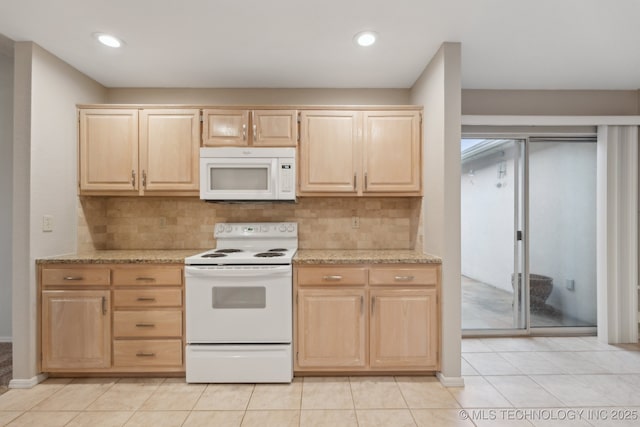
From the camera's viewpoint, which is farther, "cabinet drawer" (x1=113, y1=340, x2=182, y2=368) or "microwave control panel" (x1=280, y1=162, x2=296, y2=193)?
"microwave control panel" (x1=280, y1=162, x2=296, y2=193)

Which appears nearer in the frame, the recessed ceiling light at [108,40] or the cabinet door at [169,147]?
the recessed ceiling light at [108,40]

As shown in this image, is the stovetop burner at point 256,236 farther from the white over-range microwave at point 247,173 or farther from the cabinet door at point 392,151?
the cabinet door at point 392,151

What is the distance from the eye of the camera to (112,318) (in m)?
2.40

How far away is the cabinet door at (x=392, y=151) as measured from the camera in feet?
9.03

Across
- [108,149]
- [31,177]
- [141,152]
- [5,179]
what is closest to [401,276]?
[141,152]

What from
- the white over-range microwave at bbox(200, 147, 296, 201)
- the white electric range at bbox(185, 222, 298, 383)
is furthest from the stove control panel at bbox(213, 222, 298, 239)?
the white electric range at bbox(185, 222, 298, 383)

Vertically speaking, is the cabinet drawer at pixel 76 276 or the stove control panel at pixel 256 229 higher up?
the stove control panel at pixel 256 229

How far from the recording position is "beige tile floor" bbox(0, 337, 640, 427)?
1948 millimetres

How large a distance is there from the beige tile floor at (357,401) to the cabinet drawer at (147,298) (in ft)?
1.85

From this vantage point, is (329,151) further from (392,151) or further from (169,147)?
(169,147)

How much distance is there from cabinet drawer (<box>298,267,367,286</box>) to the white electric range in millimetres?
114

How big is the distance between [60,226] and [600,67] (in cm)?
457

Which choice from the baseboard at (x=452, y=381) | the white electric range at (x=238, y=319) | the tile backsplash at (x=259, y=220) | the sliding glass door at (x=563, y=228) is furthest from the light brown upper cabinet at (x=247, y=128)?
the sliding glass door at (x=563, y=228)

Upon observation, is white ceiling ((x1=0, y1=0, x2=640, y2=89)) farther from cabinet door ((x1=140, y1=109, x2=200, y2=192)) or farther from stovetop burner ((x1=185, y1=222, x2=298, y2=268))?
stovetop burner ((x1=185, y1=222, x2=298, y2=268))
